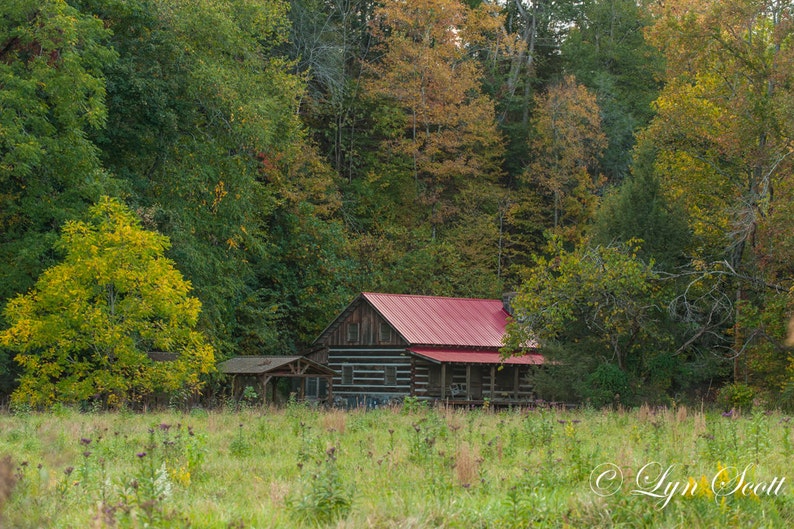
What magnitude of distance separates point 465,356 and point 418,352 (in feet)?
6.79

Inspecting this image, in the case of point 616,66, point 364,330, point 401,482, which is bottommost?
point 364,330

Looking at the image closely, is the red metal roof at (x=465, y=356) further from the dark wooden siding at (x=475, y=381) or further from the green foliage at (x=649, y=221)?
the green foliage at (x=649, y=221)

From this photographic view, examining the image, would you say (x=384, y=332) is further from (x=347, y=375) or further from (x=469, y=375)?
(x=469, y=375)

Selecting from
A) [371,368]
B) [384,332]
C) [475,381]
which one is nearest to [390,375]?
[371,368]

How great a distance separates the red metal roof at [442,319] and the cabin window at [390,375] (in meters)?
1.96

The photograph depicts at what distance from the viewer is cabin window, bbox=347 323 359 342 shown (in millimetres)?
42625

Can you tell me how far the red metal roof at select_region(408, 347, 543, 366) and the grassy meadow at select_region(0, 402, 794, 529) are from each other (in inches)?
968

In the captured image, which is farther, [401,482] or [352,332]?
[352,332]

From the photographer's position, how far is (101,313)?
26.5 metres

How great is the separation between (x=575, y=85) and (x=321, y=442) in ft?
153

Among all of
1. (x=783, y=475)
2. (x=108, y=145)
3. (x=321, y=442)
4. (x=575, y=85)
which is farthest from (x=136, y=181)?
(x=575, y=85)

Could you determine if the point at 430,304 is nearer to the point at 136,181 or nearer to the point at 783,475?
the point at 136,181

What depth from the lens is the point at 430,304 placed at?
43.5m

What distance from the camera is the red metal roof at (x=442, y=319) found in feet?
135
